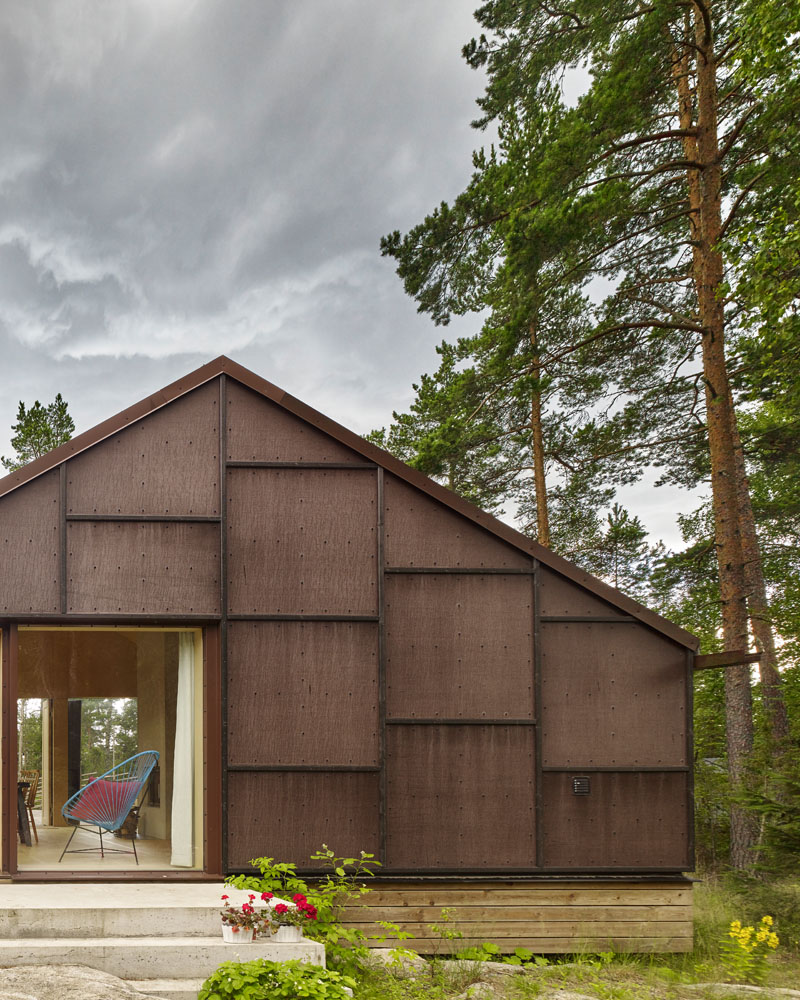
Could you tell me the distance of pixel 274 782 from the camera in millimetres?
A: 5480

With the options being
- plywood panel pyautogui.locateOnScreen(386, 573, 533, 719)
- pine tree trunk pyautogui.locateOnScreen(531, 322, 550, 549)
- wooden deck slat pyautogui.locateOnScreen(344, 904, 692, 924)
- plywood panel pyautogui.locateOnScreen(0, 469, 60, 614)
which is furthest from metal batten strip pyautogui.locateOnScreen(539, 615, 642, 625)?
pine tree trunk pyautogui.locateOnScreen(531, 322, 550, 549)

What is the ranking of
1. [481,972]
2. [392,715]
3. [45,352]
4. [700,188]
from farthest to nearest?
[45,352]
[700,188]
[392,715]
[481,972]

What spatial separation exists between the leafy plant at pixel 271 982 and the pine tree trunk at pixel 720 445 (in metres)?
5.09

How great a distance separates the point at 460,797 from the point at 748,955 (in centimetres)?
215

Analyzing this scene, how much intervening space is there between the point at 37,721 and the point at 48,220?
17.4m

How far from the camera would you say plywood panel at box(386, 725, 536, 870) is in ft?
18.0

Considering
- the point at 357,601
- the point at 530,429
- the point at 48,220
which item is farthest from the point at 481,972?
the point at 48,220

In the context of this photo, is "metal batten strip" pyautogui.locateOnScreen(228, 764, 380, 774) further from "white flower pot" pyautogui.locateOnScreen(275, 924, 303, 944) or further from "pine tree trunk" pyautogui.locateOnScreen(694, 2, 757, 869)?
"pine tree trunk" pyautogui.locateOnScreen(694, 2, 757, 869)

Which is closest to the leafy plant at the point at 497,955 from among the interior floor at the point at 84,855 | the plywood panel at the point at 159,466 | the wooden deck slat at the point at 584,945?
the wooden deck slat at the point at 584,945

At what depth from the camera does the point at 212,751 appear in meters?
5.50

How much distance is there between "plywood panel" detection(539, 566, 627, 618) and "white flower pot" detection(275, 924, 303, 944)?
2.80 metres

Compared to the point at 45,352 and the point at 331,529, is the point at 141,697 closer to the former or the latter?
the point at 331,529

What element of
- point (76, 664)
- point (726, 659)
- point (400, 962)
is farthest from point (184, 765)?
point (726, 659)

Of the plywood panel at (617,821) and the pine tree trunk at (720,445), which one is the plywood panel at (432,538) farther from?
the pine tree trunk at (720,445)
